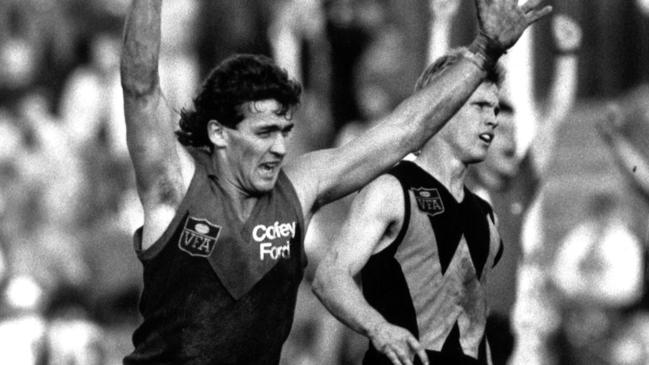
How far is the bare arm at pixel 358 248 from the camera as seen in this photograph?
5.12m

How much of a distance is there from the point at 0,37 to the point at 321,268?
7.77m

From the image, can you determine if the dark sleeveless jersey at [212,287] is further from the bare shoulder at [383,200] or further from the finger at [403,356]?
the bare shoulder at [383,200]

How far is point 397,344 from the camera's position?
4730 mm

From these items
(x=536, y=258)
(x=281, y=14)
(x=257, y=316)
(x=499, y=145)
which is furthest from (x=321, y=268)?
(x=281, y=14)

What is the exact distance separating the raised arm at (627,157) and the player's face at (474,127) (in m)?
2.49

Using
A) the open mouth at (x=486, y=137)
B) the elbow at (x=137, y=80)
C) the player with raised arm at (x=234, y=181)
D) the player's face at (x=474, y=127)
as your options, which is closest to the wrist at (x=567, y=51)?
the player's face at (x=474, y=127)

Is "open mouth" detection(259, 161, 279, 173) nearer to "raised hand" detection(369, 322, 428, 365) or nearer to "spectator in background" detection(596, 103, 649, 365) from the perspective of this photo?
"raised hand" detection(369, 322, 428, 365)

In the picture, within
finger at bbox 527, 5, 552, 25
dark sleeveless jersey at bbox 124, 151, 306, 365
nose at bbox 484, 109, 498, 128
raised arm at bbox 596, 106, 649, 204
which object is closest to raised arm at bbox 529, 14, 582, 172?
raised arm at bbox 596, 106, 649, 204

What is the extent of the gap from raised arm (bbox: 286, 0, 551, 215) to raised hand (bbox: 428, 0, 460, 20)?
15.1ft

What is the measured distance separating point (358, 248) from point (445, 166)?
0.69 meters

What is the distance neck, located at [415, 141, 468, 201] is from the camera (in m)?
5.93

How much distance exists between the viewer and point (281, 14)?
1073 cm

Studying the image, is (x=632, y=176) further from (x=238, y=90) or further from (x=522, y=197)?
(x=238, y=90)

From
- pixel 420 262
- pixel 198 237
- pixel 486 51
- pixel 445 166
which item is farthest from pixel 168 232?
pixel 445 166
